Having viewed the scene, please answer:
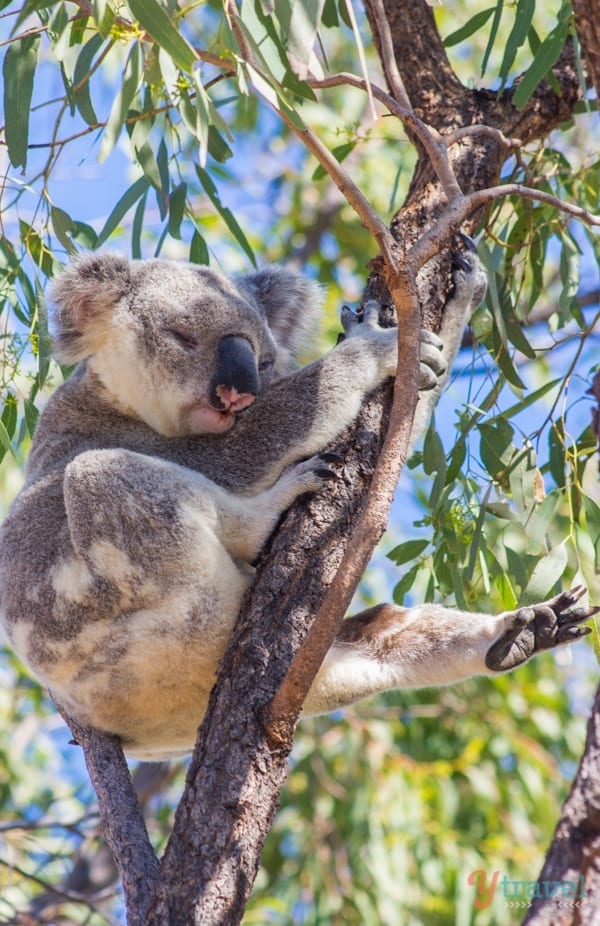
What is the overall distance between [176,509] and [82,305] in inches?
31.7

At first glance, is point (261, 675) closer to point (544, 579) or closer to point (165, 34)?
point (544, 579)

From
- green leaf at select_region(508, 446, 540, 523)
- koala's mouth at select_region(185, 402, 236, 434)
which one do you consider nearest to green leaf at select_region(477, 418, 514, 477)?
green leaf at select_region(508, 446, 540, 523)

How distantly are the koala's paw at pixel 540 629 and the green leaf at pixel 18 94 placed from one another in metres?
1.58

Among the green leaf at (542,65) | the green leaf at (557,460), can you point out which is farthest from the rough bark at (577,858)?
the green leaf at (557,460)

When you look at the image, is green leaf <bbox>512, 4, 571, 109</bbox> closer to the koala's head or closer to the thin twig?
the thin twig

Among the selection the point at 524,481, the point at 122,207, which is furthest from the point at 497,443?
the point at 122,207

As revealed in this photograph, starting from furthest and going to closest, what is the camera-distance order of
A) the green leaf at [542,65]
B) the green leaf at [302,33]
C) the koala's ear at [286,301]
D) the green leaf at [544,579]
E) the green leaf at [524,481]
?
the koala's ear at [286,301] < the green leaf at [524,481] < the green leaf at [544,579] < the green leaf at [542,65] < the green leaf at [302,33]

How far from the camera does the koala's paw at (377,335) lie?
2.61 metres

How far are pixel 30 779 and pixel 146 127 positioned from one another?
15.4ft

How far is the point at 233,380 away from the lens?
2830 mm

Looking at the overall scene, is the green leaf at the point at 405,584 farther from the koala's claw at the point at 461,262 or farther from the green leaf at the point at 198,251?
the green leaf at the point at 198,251

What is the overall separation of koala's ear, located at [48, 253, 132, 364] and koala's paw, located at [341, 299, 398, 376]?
0.74 m

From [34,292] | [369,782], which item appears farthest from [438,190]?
[369,782]

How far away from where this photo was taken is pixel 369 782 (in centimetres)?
555
